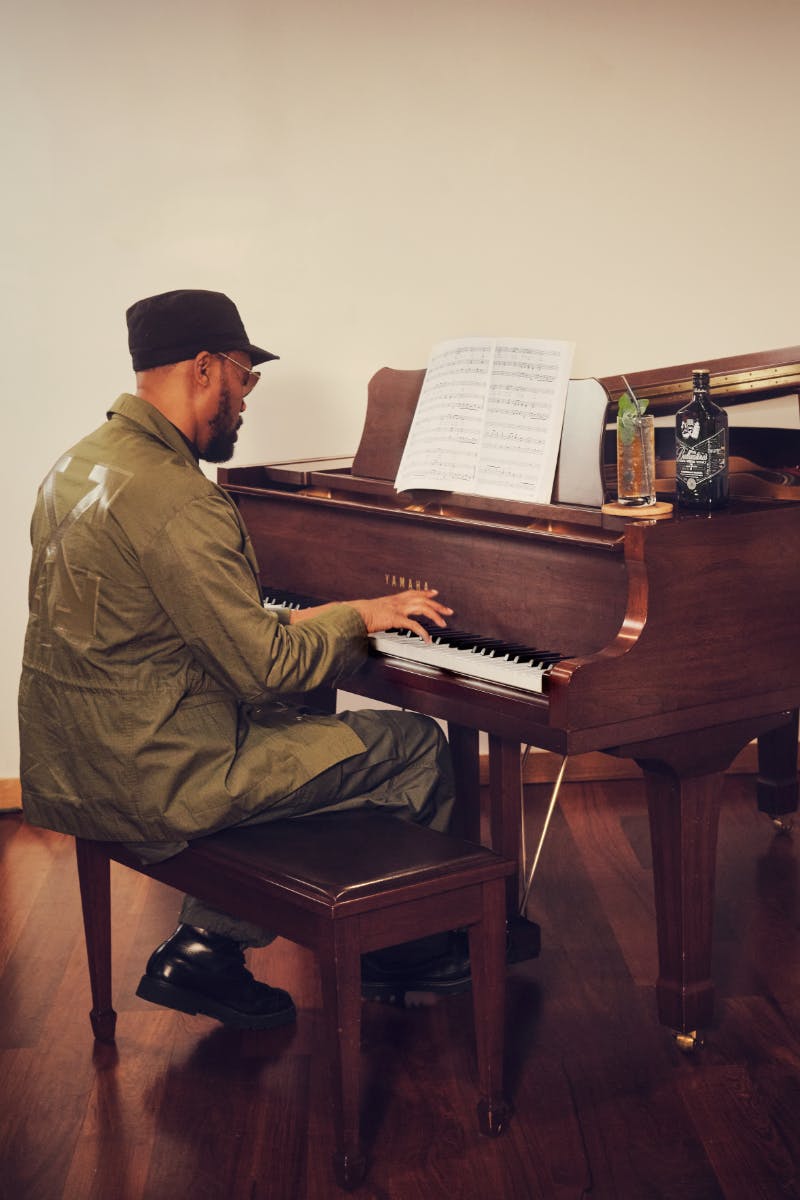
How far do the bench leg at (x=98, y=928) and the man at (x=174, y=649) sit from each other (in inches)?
7.4

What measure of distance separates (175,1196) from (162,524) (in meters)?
1.11

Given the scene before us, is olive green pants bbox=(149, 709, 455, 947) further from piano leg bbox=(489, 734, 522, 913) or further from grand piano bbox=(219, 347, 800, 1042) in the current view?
piano leg bbox=(489, 734, 522, 913)

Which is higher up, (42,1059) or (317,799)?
(317,799)

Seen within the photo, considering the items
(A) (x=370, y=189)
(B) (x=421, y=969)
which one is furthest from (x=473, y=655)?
(A) (x=370, y=189)

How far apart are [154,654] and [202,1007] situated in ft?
2.55

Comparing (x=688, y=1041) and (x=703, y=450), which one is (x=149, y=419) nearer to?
(x=703, y=450)

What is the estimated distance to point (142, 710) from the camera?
8.26 feet

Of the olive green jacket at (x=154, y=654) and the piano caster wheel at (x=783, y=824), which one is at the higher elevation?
the olive green jacket at (x=154, y=654)

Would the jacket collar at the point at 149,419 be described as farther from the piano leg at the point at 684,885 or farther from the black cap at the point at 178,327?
the piano leg at the point at 684,885

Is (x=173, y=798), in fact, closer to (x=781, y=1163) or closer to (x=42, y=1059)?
(x=42, y=1059)

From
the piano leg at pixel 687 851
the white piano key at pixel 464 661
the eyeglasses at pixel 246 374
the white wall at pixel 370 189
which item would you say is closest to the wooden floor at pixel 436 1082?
the piano leg at pixel 687 851

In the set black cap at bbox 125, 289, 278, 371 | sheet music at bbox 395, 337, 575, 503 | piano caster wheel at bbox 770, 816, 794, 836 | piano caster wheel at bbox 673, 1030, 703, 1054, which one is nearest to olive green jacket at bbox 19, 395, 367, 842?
black cap at bbox 125, 289, 278, 371

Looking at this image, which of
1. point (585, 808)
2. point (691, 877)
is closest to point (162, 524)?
point (691, 877)

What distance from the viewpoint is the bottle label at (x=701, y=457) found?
2.67m
